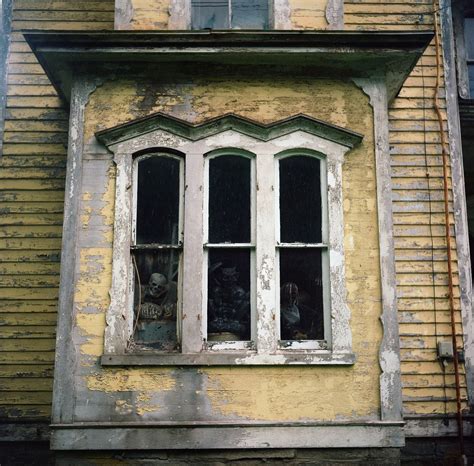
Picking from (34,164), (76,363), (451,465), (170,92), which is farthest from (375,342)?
(34,164)

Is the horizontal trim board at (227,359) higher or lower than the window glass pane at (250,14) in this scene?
lower

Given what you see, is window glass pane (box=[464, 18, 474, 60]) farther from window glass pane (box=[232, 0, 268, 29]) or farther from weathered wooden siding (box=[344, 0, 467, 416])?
window glass pane (box=[232, 0, 268, 29])

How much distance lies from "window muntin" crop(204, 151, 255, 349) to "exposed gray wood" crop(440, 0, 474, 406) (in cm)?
302

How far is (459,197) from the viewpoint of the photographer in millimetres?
8234

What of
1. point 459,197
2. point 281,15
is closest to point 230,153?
point 281,15

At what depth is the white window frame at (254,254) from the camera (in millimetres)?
6137

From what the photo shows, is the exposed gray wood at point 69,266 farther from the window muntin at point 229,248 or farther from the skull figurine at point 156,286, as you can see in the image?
the window muntin at point 229,248

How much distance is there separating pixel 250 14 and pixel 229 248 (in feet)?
10.2

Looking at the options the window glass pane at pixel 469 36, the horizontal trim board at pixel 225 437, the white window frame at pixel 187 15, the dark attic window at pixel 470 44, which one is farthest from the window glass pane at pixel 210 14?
the horizontal trim board at pixel 225 437

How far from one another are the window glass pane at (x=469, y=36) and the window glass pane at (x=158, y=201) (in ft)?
18.0

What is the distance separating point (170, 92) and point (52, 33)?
1280 millimetres

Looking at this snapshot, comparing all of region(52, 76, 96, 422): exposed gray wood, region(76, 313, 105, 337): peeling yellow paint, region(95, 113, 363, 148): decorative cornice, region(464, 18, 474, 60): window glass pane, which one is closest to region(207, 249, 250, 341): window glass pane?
region(76, 313, 105, 337): peeling yellow paint

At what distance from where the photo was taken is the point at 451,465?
749 cm

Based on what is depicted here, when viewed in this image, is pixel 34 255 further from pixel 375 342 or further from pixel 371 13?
pixel 371 13
